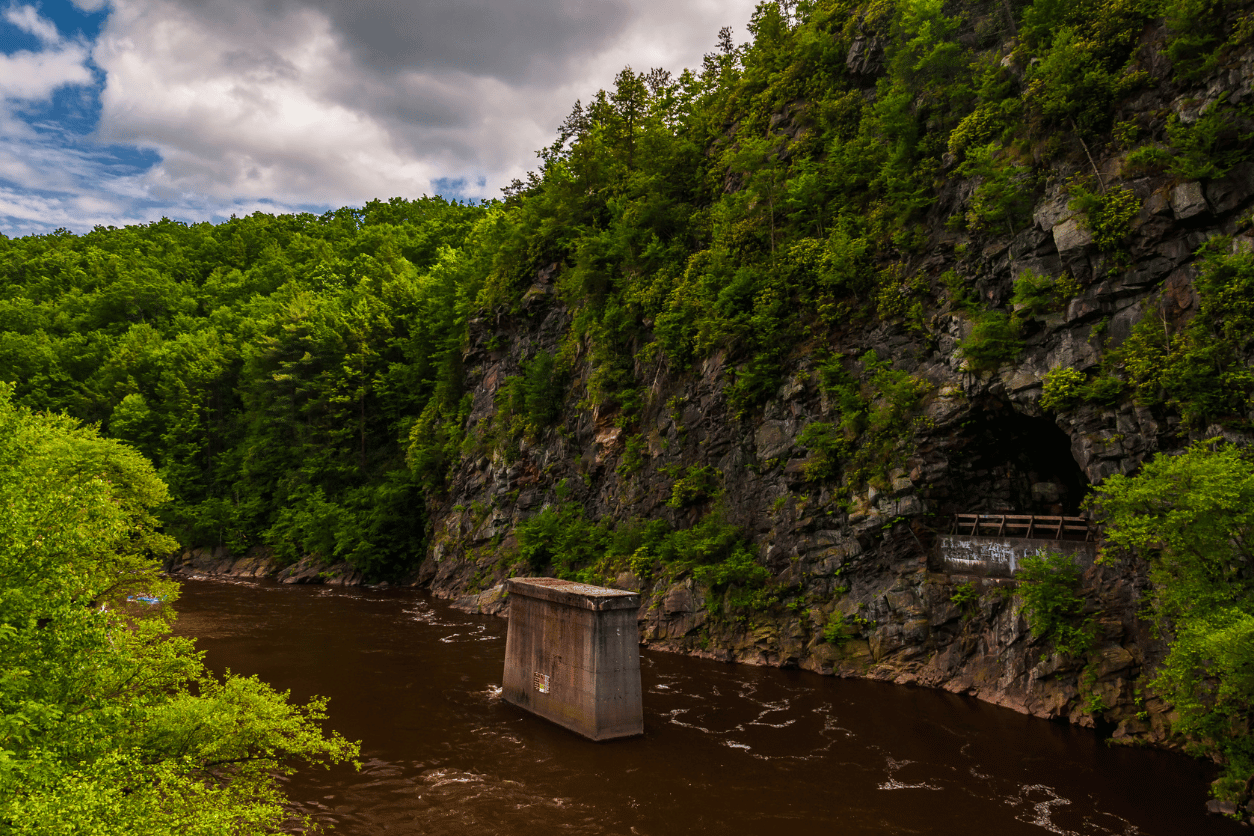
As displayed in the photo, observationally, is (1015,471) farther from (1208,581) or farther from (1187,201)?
(1208,581)

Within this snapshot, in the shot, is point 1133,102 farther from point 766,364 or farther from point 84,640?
point 84,640

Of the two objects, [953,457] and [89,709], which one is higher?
[953,457]

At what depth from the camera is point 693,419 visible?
131ft

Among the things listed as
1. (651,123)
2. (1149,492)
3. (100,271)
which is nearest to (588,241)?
(651,123)

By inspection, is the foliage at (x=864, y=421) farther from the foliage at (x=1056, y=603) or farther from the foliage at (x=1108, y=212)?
the foliage at (x=1108, y=212)

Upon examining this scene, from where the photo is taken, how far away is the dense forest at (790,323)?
69.9 feet

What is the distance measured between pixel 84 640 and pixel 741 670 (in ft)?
81.5

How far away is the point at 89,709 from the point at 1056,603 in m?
24.7

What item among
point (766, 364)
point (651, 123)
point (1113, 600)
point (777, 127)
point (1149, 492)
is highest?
point (651, 123)

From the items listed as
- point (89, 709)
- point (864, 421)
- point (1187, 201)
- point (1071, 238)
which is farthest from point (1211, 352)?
point (89, 709)

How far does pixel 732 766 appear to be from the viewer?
20406 mm

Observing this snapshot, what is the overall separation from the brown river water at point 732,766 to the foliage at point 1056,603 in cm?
264

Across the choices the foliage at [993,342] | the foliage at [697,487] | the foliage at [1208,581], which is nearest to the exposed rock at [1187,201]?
the foliage at [993,342]

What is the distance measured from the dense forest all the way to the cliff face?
0.30 m
